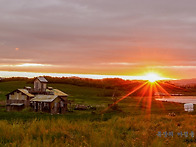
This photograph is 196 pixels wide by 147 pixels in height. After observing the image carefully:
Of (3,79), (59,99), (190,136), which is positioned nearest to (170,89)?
(3,79)

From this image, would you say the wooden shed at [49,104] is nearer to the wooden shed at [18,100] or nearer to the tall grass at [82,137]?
the wooden shed at [18,100]

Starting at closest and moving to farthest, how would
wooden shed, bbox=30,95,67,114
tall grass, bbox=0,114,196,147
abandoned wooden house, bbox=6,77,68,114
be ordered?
tall grass, bbox=0,114,196,147
wooden shed, bbox=30,95,67,114
abandoned wooden house, bbox=6,77,68,114

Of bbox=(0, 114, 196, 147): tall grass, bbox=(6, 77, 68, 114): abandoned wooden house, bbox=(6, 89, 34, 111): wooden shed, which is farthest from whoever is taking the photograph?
bbox=(6, 89, 34, 111): wooden shed

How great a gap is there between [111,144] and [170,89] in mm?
159428

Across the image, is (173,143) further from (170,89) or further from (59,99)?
(170,89)

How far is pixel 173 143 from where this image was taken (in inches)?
284

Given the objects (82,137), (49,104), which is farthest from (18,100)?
(82,137)

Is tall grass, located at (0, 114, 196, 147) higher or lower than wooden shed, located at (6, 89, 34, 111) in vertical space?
higher

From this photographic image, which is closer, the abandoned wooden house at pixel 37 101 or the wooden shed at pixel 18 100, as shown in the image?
the abandoned wooden house at pixel 37 101

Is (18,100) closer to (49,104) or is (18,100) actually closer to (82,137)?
(49,104)

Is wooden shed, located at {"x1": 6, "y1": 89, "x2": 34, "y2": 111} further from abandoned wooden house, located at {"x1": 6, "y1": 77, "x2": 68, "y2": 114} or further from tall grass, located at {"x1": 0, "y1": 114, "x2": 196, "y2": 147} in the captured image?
tall grass, located at {"x1": 0, "y1": 114, "x2": 196, "y2": 147}

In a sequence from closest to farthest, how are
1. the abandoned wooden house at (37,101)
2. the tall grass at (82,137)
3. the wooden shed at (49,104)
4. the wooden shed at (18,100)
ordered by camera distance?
1. the tall grass at (82,137)
2. the wooden shed at (49,104)
3. the abandoned wooden house at (37,101)
4. the wooden shed at (18,100)

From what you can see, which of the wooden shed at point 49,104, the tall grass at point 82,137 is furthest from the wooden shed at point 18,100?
the tall grass at point 82,137

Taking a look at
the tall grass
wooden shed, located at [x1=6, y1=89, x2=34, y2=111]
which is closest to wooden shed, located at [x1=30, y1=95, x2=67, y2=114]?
wooden shed, located at [x1=6, y1=89, x2=34, y2=111]
